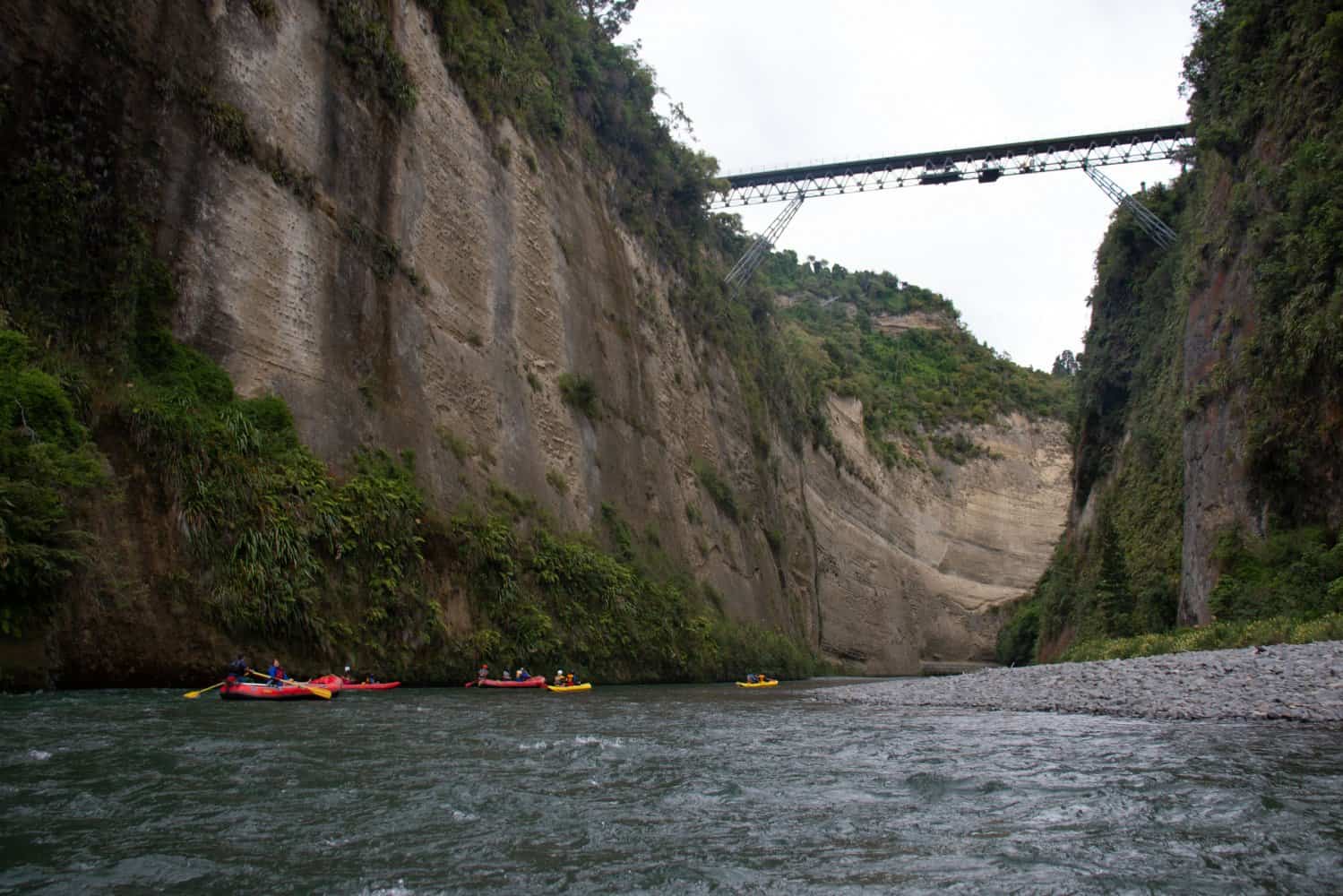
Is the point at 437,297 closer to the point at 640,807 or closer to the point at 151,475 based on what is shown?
the point at 151,475

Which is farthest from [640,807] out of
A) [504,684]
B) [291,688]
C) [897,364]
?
[897,364]

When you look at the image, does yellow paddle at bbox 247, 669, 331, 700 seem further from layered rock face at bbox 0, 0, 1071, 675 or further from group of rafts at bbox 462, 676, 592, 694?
layered rock face at bbox 0, 0, 1071, 675

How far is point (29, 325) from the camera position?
16.5 m

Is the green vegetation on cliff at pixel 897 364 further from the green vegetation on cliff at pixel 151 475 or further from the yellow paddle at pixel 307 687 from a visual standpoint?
the yellow paddle at pixel 307 687

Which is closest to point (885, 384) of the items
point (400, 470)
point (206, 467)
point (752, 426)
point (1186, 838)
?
point (752, 426)

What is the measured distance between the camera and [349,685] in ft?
60.7

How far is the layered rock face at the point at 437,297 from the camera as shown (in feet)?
67.8

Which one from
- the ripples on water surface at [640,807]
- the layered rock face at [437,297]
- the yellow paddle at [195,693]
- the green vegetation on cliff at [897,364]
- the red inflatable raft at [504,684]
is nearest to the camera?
the ripples on water surface at [640,807]

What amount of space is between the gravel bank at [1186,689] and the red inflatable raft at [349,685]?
9820 millimetres

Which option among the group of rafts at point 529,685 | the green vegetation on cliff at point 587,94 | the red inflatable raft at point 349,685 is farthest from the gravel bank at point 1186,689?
the green vegetation on cliff at point 587,94

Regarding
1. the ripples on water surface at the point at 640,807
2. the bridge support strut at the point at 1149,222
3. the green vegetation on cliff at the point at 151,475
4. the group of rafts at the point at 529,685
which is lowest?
the ripples on water surface at the point at 640,807

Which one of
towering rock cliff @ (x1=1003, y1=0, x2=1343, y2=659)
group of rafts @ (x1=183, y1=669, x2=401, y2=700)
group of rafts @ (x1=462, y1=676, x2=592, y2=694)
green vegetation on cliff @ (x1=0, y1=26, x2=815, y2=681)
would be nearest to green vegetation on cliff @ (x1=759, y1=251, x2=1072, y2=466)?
towering rock cliff @ (x1=1003, y1=0, x2=1343, y2=659)

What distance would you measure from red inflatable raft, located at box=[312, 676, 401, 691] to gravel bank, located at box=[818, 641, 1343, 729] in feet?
32.2

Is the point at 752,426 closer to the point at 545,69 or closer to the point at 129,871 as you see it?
the point at 545,69
